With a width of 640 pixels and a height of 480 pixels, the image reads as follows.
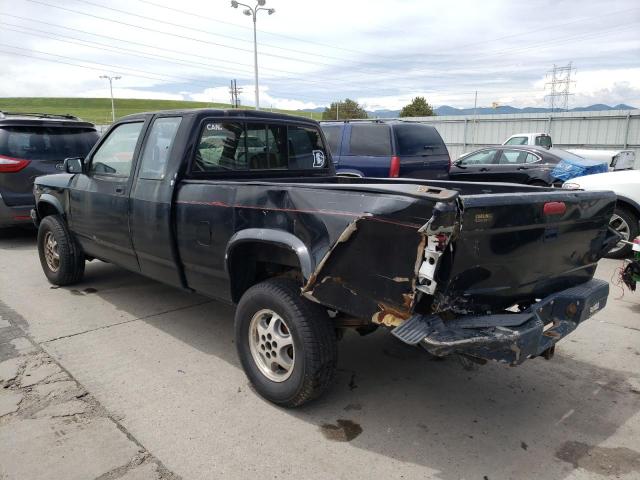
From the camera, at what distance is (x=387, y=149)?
347 inches

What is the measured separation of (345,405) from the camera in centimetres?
331

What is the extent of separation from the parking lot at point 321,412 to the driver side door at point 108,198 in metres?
0.75

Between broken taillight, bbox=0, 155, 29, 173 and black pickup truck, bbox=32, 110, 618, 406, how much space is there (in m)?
3.84

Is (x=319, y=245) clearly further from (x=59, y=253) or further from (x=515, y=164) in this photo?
(x=515, y=164)

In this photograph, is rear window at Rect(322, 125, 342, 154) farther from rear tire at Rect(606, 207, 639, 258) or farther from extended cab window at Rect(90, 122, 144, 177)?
extended cab window at Rect(90, 122, 144, 177)

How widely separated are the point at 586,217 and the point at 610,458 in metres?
Result: 1.39

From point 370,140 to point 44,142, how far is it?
5.40m

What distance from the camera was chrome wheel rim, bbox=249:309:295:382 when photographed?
319 cm

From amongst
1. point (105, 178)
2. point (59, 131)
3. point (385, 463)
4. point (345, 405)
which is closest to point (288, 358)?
point (345, 405)

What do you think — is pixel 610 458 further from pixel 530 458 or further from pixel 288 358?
pixel 288 358

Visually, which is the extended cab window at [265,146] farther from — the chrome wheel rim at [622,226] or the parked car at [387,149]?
the chrome wheel rim at [622,226]

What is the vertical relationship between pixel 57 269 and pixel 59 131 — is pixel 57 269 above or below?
below

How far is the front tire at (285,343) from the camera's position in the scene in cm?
296

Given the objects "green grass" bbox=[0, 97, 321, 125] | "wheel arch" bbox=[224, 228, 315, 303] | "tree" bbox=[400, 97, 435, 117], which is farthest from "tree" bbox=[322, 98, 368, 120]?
"wheel arch" bbox=[224, 228, 315, 303]
